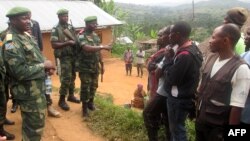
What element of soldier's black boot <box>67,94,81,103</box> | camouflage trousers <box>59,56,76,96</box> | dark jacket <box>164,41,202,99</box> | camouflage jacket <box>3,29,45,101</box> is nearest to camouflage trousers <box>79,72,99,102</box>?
camouflage trousers <box>59,56,76,96</box>

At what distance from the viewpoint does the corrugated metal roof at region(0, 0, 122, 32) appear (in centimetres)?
1561

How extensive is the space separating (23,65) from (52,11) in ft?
47.0

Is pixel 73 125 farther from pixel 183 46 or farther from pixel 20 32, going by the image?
pixel 183 46

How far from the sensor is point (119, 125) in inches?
210

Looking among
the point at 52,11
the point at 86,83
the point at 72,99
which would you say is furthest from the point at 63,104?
the point at 52,11

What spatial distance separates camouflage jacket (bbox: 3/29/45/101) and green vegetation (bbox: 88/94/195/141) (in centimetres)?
166

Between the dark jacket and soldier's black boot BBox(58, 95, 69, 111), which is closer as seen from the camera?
the dark jacket

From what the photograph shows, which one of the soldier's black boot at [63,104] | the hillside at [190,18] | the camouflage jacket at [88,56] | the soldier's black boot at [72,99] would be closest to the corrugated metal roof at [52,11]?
the hillside at [190,18]

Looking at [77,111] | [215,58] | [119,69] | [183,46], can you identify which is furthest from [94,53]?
[119,69]

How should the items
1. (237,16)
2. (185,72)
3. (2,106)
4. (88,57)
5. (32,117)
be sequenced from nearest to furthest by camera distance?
(185,72)
(237,16)
(32,117)
(2,106)
(88,57)

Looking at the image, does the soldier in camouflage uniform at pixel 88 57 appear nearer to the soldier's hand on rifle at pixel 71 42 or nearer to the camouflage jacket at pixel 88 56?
the camouflage jacket at pixel 88 56

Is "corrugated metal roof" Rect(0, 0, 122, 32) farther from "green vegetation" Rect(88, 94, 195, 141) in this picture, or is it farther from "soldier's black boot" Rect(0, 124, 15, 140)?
"soldier's black boot" Rect(0, 124, 15, 140)

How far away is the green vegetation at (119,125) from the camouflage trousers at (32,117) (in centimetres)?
148

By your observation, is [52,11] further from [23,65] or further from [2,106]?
[23,65]
